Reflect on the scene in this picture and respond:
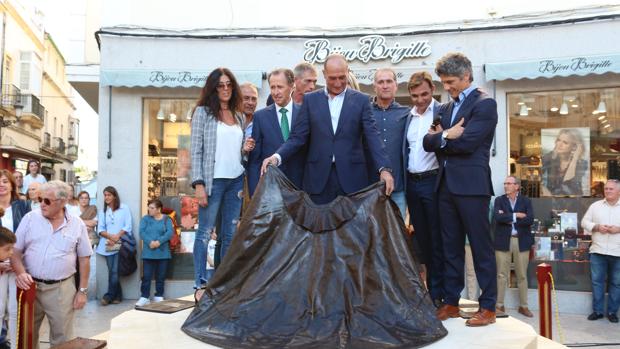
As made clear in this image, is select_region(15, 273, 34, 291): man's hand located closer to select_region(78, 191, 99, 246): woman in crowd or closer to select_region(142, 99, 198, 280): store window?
select_region(78, 191, 99, 246): woman in crowd

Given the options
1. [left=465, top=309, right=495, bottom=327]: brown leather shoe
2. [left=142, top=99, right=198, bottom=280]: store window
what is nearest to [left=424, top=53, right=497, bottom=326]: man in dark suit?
[left=465, top=309, right=495, bottom=327]: brown leather shoe

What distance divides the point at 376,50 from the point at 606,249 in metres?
4.36

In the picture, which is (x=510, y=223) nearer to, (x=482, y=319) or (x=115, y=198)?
(x=482, y=319)

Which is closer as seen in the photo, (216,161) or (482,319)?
(482,319)

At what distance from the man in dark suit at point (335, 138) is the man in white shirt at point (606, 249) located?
→ 5.39 m

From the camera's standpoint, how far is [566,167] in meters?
8.85

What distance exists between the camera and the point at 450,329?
3660 millimetres

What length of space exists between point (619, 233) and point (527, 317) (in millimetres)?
1706

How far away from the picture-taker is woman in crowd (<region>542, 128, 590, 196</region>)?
8.77 metres

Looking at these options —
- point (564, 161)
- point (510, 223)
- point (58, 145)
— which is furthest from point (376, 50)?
point (58, 145)

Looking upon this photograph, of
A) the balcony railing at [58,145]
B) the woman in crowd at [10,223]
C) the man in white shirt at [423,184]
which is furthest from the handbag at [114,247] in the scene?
the balcony railing at [58,145]

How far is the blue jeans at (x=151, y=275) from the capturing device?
8773 mm

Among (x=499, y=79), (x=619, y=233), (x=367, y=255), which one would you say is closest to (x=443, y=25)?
(x=499, y=79)

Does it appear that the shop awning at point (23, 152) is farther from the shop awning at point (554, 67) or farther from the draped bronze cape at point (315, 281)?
the draped bronze cape at point (315, 281)
